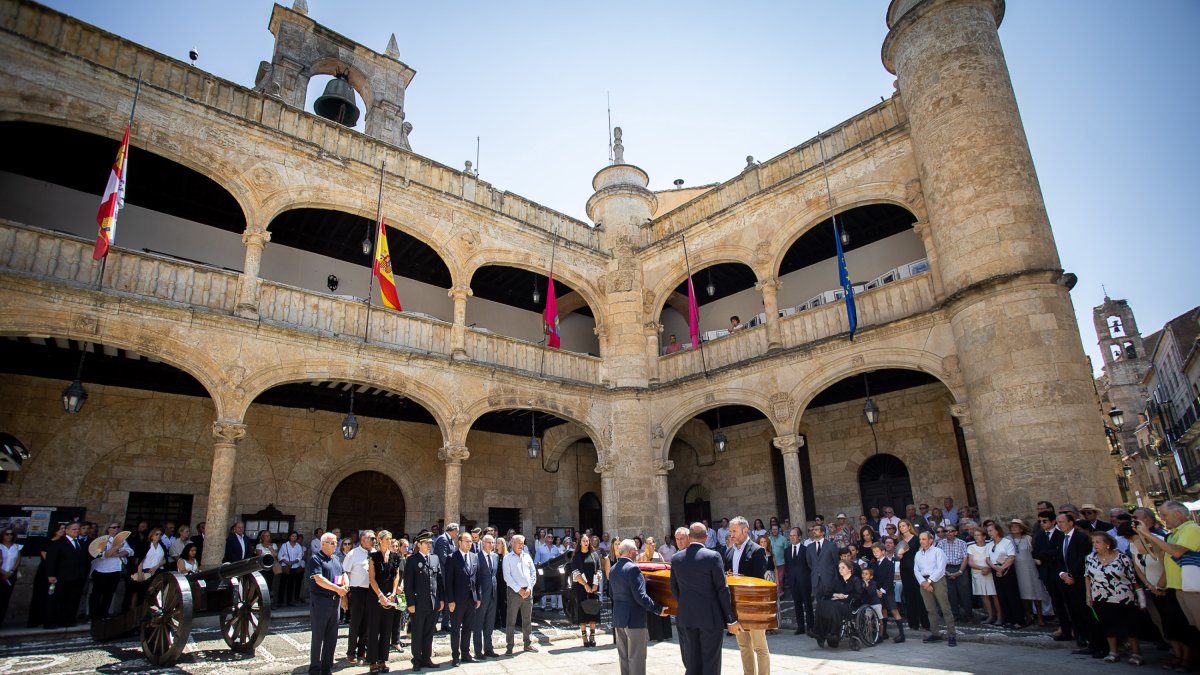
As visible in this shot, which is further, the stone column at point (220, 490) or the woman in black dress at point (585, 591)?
the stone column at point (220, 490)

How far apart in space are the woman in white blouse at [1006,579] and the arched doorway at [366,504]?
977 cm

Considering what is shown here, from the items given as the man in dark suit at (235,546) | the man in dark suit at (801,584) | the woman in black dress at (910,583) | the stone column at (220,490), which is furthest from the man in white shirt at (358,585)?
the woman in black dress at (910,583)

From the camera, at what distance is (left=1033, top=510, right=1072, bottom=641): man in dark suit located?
5.92 meters

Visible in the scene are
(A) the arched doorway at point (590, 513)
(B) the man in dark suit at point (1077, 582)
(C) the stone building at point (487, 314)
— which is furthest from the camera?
(A) the arched doorway at point (590, 513)

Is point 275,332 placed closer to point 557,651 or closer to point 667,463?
point 557,651

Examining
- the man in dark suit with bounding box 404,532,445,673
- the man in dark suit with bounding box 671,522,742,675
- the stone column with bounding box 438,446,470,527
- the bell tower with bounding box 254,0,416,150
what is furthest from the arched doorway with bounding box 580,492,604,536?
the man in dark suit with bounding box 671,522,742,675

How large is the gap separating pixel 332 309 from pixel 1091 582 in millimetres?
9678

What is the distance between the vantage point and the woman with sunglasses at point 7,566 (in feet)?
23.4

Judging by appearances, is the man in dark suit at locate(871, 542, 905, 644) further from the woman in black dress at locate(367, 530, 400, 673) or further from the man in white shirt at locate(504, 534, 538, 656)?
the woman in black dress at locate(367, 530, 400, 673)

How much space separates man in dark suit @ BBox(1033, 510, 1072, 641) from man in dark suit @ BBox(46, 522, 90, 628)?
10.3 meters

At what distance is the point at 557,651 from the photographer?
6637 millimetres

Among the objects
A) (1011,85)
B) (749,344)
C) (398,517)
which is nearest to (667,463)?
(749,344)

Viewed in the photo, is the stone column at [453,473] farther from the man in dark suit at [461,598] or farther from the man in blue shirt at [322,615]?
the man in blue shirt at [322,615]

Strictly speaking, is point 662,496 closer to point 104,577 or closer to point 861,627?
point 861,627
